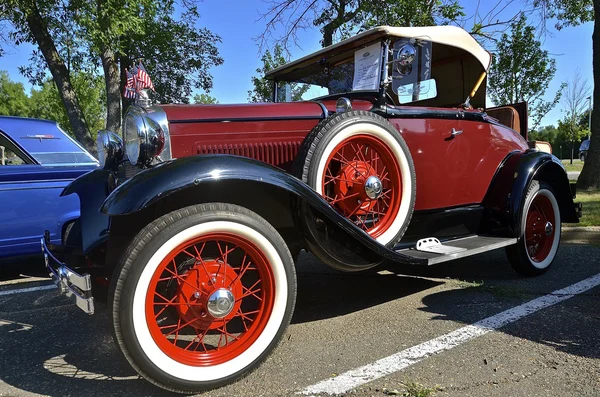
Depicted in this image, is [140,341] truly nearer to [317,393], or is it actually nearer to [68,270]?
[68,270]

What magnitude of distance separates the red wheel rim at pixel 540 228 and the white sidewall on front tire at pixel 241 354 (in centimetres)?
285

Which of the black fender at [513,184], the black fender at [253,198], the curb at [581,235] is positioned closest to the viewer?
the black fender at [253,198]

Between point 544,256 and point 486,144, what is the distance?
1.29 meters

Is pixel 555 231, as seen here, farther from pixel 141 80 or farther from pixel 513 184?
pixel 141 80

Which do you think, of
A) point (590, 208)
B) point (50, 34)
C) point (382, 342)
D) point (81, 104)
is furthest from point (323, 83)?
point (81, 104)

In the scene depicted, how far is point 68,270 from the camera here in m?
2.16

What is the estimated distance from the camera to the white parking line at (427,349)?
2.09 metres

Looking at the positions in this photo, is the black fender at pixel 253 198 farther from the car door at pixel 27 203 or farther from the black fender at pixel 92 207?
the car door at pixel 27 203

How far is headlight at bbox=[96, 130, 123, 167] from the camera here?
3180 millimetres

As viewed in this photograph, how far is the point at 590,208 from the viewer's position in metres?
7.00

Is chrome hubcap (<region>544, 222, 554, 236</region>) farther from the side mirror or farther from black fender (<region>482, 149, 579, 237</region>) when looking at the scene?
the side mirror

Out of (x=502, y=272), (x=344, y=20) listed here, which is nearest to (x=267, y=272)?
(x=502, y=272)

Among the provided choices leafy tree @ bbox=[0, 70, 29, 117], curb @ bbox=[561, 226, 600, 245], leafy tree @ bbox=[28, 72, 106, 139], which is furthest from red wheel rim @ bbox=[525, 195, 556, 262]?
leafy tree @ bbox=[0, 70, 29, 117]

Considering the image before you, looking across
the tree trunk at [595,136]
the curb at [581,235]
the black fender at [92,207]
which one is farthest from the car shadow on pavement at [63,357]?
the tree trunk at [595,136]
